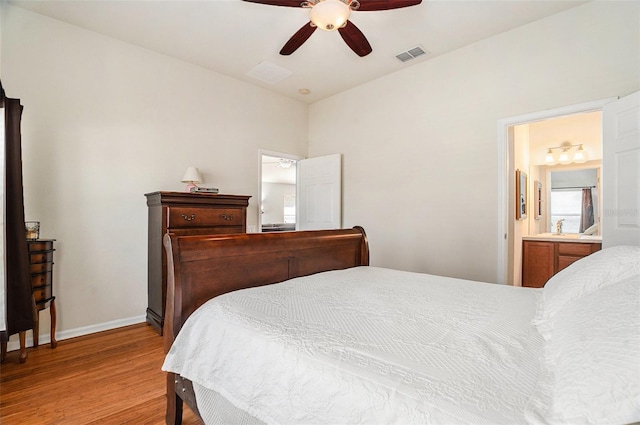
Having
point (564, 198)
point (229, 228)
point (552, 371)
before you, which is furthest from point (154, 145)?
point (564, 198)

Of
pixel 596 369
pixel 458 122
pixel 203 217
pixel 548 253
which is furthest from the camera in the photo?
pixel 548 253

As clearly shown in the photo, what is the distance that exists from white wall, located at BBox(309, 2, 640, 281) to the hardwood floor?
279cm

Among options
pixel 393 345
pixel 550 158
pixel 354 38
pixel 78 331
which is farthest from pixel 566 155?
pixel 78 331

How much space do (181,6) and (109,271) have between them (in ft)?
8.43

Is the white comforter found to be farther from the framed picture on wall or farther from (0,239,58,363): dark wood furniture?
the framed picture on wall

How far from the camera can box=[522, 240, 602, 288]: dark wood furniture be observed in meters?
3.99

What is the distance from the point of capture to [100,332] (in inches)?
114

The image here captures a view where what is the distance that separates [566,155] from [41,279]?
21.9ft

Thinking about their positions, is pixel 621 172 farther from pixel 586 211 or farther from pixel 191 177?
pixel 191 177

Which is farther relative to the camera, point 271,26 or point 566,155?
point 566,155

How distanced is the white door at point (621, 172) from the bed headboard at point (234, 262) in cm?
209

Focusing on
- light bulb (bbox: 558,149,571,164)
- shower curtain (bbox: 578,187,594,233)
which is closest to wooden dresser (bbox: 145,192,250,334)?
light bulb (bbox: 558,149,571,164)

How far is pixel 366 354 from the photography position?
90cm

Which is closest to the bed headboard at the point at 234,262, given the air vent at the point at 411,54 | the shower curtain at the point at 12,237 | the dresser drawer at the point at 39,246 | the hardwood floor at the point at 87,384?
the hardwood floor at the point at 87,384
